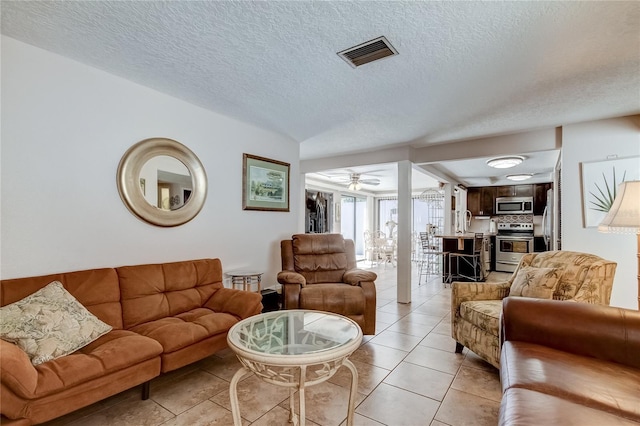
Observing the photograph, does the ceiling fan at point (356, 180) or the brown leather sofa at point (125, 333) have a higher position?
the ceiling fan at point (356, 180)

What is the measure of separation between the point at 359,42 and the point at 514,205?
711cm

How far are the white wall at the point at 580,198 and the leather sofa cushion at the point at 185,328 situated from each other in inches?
148

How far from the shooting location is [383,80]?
7.86 ft

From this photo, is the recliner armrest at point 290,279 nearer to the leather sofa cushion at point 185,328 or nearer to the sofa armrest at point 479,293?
the leather sofa cushion at point 185,328

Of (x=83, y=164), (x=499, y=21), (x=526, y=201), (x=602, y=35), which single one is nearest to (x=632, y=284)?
(x=602, y=35)

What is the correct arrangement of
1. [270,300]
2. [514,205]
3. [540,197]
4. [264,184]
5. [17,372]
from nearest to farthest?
[17,372] → [270,300] → [264,184] → [540,197] → [514,205]

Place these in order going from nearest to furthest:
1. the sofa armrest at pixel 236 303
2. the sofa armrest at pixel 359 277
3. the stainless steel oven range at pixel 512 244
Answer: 1. the sofa armrest at pixel 236 303
2. the sofa armrest at pixel 359 277
3. the stainless steel oven range at pixel 512 244

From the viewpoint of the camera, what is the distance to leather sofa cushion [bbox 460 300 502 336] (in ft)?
7.43

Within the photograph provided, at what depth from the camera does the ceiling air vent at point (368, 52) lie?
6.20ft

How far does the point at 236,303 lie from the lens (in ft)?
8.13

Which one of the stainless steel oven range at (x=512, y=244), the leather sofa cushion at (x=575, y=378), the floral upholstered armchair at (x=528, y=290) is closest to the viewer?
the leather sofa cushion at (x=575, y=378)

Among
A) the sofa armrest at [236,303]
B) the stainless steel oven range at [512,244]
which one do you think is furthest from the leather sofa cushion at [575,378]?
the stainless steel oven range at [512,244]

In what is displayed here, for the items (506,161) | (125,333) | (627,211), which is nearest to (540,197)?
(506,161)

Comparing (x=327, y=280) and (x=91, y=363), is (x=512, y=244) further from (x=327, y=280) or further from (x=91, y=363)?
(x=91, y=363)
